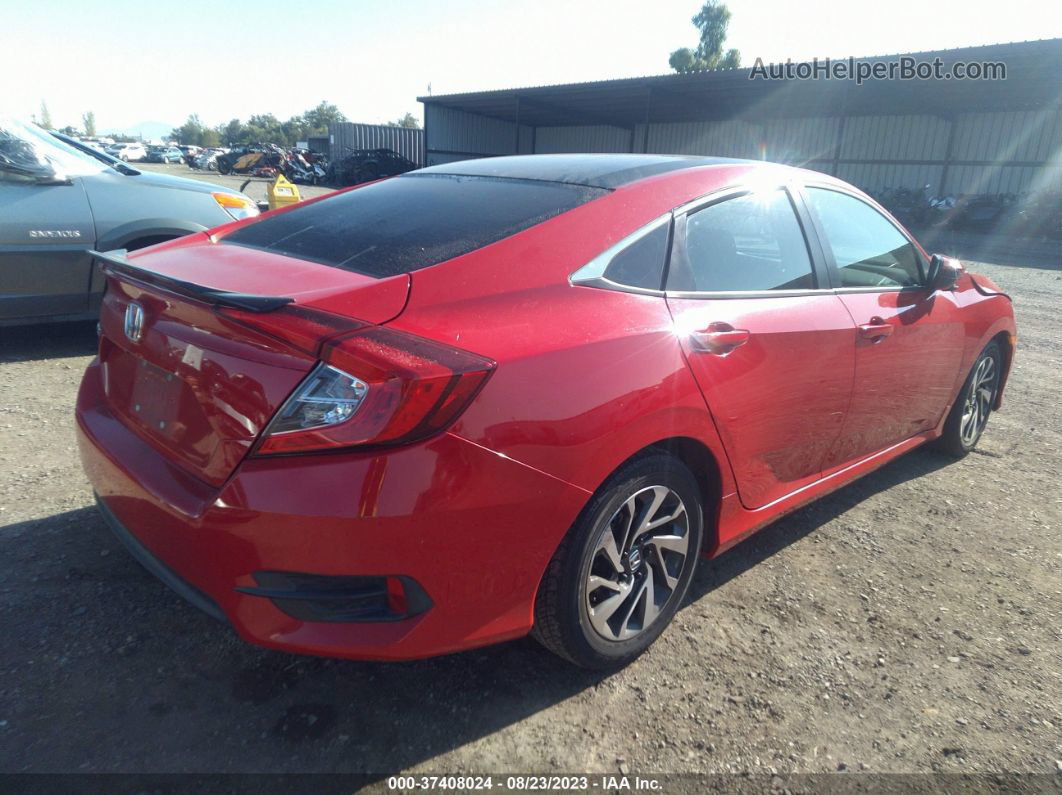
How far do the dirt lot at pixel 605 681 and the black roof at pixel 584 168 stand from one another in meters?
1.57

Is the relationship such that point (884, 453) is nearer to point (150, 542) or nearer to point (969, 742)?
point (969, 742)

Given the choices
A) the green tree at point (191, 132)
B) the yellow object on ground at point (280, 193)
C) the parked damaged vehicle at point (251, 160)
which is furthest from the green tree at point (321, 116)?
the yellow object on ground at point (280, 193)

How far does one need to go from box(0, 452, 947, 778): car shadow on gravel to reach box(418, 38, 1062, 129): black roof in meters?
20.2

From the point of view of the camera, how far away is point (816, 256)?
2914 millimetres

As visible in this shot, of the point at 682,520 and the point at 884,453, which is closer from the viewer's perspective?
the point at 682,520

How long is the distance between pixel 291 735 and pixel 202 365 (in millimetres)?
1021

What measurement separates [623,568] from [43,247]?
14.8ft

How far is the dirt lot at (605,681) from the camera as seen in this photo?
6.47 ft

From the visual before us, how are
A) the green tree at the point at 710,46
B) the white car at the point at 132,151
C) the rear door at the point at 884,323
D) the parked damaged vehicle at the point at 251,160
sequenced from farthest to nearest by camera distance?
the white car at the point at 132,151, the green tree at the point at 710,46, the parked damaged vehicle at the point at 251,160, the rear door at the point at 884,323

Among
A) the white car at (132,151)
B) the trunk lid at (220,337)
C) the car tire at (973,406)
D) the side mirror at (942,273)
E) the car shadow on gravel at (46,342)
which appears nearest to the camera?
the trunk lid at (220,337)

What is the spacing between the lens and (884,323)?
3.07 metres

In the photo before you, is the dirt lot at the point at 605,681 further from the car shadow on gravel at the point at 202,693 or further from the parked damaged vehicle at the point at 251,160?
the parked damaged vehicle at the point at 251,160

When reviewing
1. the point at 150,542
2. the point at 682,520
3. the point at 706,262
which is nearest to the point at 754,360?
the point at 706,262

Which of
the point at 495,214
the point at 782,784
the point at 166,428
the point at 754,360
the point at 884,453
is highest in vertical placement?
the point at 495,214
